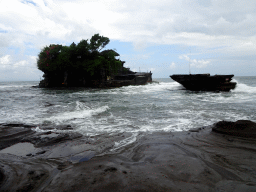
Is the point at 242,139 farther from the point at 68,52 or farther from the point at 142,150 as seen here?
the point at 68,52

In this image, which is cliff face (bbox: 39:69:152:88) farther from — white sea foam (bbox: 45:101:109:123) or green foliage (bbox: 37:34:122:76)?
white sea foam (bbox: 45:101:109:123)

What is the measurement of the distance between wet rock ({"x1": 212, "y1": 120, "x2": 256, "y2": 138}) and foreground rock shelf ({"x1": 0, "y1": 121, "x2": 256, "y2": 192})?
22mm

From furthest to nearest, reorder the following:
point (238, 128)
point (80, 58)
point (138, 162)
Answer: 1. point (80, 58)
2. point (238, 128)
3. point (138, 162)

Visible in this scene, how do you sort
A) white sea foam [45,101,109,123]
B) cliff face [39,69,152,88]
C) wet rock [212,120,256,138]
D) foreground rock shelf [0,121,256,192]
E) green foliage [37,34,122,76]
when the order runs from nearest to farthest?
foreground rock shelf [0,121,256,192] → wet rock [212,120,256,138] → white sea foam [45,101,109,123] → green foliage [37,34,122,76] → cliff face [39,69,152,88]

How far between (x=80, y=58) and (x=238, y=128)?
32525 mm

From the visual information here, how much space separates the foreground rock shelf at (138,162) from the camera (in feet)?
7.70

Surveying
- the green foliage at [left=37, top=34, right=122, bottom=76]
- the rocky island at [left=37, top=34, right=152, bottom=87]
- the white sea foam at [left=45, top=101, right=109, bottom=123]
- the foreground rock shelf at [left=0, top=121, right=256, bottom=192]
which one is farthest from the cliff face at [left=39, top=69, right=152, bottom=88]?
the foreground rock shelf at [left=0, top=121, right=256, bottom=192]

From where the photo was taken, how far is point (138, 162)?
3.11 meters

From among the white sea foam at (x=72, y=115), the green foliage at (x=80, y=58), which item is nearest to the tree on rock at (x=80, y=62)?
the green foliage at (x=80, y=58)

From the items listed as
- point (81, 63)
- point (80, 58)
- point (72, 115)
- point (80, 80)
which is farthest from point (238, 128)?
point (80, 80)

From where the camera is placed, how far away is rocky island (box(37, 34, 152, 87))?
3192 centimetres

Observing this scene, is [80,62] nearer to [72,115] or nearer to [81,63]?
[81,63]

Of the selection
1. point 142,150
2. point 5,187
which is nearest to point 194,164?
point 142,150

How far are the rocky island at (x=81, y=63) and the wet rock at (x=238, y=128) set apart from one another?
2831 cm
